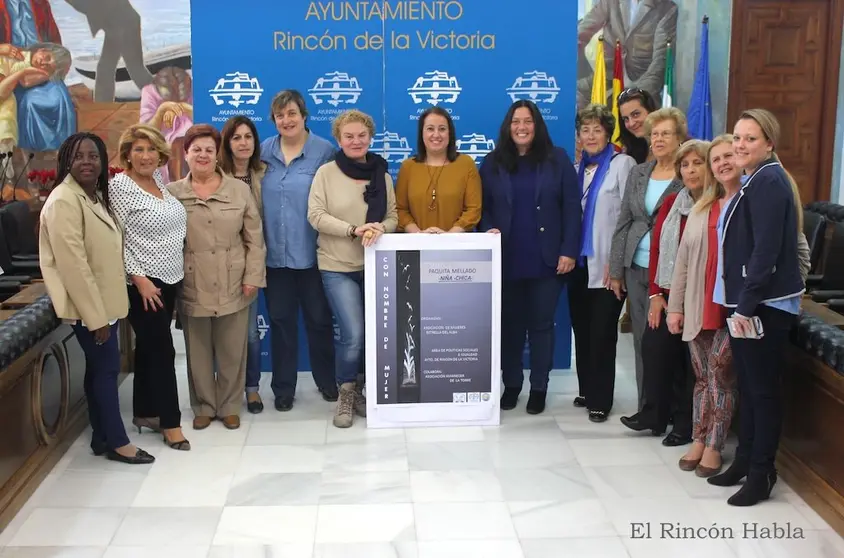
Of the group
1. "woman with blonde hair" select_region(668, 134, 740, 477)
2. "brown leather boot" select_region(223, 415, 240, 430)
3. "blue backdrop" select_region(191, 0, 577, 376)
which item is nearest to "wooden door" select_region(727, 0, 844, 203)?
"blue backdrop" select_region(191, 0, 577, 376)

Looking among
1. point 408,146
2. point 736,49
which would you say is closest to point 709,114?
point 736,49

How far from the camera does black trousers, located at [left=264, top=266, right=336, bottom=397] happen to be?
449 centimetres

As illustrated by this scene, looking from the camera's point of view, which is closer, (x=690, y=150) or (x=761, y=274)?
(x=761, y=274)

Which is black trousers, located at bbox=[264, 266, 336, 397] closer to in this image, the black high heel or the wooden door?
the black high heel

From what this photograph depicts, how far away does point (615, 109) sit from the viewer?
26.2 feet

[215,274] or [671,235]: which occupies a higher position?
[671,235]

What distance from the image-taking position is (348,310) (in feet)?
14.1

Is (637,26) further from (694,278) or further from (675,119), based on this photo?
(694,278)

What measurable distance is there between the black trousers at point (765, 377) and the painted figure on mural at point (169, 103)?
6.71m

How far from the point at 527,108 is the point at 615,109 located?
408cm

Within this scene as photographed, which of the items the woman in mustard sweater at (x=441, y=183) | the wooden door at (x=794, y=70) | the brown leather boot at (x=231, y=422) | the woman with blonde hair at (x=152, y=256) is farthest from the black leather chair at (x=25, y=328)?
the wooden door at (x=794, y=70)

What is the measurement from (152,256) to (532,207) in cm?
185

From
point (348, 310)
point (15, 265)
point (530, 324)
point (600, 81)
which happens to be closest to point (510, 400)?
point (530, 324)

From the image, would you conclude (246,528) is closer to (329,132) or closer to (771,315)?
(771,315)
